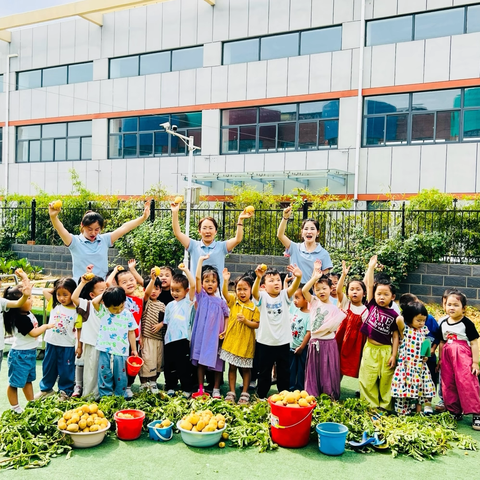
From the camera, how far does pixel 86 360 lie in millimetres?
5363

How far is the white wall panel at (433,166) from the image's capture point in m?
15.1

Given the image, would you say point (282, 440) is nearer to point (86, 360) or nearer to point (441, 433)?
point (441, 433)

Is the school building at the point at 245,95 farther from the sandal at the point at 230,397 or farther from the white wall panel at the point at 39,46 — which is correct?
the sandal at the point at 230,397

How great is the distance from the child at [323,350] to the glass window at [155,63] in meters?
16.1

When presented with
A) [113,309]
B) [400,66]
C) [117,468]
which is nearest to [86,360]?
[113,309]

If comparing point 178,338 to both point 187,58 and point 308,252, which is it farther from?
point 187,58

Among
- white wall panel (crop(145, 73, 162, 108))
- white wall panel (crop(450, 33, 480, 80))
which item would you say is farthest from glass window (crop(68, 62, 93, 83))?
white wall panel (crop(450, 33, 480, 80))

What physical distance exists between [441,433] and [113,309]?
10.8 feet

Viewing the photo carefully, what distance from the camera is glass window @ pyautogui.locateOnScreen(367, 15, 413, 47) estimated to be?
15.4 m

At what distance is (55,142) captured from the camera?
73.4ft

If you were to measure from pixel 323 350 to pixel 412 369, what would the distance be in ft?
2.96

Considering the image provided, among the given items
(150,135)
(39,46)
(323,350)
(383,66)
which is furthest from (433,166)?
(39,46)

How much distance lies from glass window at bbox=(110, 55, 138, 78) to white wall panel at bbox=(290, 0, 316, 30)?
21.8 feet

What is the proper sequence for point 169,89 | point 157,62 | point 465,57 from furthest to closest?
point 157,62 → point 169,89 → point 465,57
